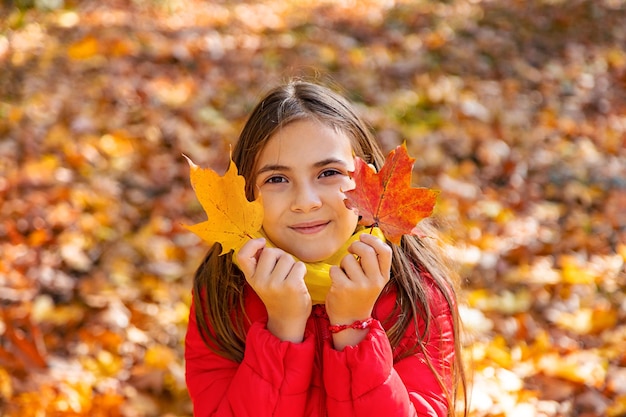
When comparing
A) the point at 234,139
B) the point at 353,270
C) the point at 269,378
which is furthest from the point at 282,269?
the point at 234,139

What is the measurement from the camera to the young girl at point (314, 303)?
1.53 meters

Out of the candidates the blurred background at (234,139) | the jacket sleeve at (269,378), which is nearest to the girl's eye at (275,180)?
the jacket sleeve at (269,378)

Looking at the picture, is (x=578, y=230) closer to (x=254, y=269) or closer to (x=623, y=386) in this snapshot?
(x=623, y=386)

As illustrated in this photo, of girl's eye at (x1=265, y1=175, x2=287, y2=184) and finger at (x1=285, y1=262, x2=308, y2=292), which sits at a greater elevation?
girl's eye at (x1=265, y1=175, x2=287, y2=184)

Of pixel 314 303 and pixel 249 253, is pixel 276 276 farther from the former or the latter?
pixel 314 303

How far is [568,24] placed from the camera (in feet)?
21.1

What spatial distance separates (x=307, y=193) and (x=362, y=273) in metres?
0.24

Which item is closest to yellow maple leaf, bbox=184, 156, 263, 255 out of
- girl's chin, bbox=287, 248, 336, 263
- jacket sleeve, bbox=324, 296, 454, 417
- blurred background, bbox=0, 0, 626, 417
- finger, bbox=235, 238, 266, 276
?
finger, bbox=235, 238, 266, 276

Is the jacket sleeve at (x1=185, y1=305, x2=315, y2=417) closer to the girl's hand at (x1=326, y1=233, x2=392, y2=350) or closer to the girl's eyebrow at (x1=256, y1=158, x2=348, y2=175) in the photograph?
the girl's hand at (x1=326, y1=233, x2=392, y2=350)

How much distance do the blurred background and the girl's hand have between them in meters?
0.90

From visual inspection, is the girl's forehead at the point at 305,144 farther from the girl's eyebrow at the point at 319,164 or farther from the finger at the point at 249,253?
the finger at the point at 249,253

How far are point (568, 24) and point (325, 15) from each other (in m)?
2.16

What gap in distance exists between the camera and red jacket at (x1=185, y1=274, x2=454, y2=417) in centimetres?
154

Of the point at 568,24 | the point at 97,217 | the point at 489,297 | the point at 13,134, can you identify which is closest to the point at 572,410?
the point at 489,297
